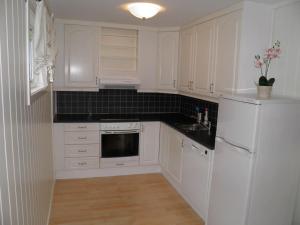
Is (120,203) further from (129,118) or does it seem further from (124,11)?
(124,11)

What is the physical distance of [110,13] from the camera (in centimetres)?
322

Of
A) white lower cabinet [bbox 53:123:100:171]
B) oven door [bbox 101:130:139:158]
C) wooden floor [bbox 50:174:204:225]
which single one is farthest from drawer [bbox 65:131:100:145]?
wooden floor [bbox 50:174:204:225]

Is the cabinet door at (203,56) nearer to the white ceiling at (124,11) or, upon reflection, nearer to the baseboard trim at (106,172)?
the white ceiling at (124,11)

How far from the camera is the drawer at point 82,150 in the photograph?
3.78 m

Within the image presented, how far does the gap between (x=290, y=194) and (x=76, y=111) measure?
10.7 feet

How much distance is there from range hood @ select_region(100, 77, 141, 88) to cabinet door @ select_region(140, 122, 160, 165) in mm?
691

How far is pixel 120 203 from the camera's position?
319 centimetres

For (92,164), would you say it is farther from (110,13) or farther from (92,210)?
(110,13)

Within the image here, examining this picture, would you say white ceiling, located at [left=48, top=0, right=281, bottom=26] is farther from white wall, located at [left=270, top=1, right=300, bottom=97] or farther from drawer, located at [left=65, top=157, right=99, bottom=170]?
drawer, located at [left=65, top=157, right=99, bottom=170]

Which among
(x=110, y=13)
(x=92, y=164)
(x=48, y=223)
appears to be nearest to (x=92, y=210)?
(x=48, y=223)

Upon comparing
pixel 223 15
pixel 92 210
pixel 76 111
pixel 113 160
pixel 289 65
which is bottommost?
pixel 92 210

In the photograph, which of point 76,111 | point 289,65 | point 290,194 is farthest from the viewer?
point 76,111

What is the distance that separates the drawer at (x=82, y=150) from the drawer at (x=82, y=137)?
0.06m

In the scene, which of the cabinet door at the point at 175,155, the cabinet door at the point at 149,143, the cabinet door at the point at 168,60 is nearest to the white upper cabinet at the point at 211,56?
the cabinet door at the point at 168,60
